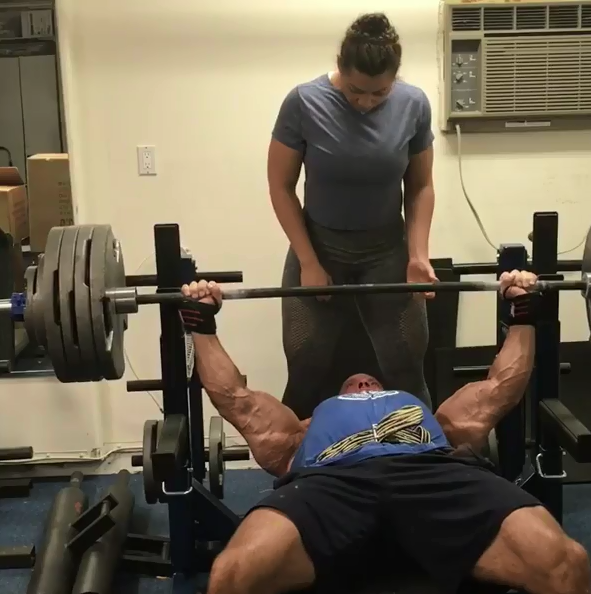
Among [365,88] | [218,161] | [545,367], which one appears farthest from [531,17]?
[545,367]

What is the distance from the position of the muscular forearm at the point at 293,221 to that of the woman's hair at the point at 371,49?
0.39 m

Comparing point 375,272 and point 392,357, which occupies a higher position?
point 375,272

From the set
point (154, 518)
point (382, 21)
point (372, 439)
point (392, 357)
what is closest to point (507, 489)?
point (372, 439)

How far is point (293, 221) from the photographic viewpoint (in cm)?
213

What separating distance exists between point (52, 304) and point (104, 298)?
0.11m

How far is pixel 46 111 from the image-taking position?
367 centimetres

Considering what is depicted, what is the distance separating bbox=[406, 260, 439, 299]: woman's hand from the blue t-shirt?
35 centimetres

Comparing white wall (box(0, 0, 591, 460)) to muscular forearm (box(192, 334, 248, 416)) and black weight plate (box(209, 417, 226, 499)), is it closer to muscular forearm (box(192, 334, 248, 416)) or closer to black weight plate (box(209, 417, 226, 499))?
black weight plate (box(209, 417, 226, 499))

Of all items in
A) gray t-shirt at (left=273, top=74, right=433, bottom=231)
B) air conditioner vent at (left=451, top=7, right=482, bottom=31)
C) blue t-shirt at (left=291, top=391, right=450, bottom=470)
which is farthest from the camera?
air conditioner vent at (left=451, top=7, right=482, bottom=31)

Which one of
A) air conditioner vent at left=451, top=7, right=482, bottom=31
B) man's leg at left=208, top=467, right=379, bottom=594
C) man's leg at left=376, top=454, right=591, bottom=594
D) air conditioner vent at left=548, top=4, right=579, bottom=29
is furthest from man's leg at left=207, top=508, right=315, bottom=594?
air conditioner vent at left=548, top=4, right=579, bottom=29

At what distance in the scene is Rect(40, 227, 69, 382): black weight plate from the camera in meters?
1.66

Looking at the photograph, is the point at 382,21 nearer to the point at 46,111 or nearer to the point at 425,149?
the point at 425,149

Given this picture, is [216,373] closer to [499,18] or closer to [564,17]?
[499,18]

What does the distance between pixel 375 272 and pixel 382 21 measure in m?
0.68
